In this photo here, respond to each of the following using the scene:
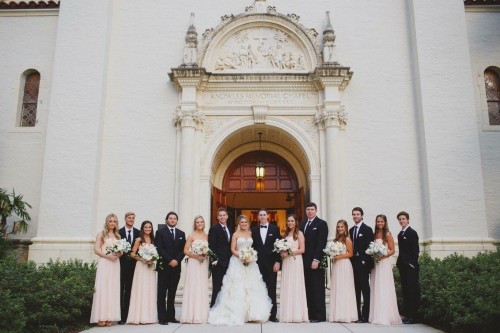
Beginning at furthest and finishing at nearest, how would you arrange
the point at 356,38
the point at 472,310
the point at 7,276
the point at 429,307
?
the point at 356,38 < the point at 429,307 < the point at 7,276 < the point at 472,310

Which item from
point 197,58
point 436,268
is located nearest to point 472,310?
point 436,268

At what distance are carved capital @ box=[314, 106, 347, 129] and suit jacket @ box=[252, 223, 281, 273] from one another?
560 cm

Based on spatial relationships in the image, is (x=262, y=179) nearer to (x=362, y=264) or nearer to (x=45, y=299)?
(x=362, y=264)

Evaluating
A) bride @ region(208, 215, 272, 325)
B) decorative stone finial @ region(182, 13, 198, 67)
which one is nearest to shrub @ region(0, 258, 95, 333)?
bride @ region(208, 215, 272, 325)

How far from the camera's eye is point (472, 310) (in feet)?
22.6

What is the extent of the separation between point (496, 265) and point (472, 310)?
2420 mm

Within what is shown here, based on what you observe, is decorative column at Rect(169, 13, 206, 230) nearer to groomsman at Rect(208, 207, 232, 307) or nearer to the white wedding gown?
groomsman at Rect(208, 207, 232, 307)

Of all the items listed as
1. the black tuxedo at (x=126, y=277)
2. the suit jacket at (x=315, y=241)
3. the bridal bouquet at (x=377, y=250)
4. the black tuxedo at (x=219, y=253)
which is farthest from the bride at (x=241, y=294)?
the bridal bouquet at (x=377, y=250)

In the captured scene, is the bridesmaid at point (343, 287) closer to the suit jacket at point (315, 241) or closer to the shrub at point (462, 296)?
the suit jacket at point (315, 241)

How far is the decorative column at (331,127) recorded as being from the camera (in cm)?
1297

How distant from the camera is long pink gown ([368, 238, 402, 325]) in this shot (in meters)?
8.19

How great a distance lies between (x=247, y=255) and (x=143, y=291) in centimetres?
205

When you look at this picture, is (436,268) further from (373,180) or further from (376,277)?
(373,180)

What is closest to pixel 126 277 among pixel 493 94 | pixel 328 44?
pixel 328 44
